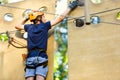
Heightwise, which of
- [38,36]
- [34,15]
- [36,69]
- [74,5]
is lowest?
[36,69]

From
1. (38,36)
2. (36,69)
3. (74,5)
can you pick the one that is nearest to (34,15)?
(38,36)

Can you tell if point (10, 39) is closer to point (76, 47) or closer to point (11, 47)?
point (11, 47)

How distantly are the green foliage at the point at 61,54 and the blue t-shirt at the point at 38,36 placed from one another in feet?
0.40

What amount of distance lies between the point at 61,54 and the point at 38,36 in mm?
307

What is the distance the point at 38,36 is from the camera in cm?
449

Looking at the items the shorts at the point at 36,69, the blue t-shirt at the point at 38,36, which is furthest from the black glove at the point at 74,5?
the shorts at the point at 36,69

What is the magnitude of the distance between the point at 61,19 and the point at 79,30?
226mm

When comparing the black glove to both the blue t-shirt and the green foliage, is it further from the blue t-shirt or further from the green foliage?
the blue t-shirt

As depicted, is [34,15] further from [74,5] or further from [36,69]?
[36,69]

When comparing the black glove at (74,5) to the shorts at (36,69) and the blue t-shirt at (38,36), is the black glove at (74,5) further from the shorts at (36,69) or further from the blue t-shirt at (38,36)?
the shorts at (36,69)

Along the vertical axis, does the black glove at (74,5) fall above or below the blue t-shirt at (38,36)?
above

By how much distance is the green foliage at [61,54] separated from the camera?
436 centimetres

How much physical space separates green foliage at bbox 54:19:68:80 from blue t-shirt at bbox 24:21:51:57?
12 cm

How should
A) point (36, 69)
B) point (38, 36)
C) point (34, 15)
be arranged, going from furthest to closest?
point (34, 15) → point (38, 36) → point (36, 69)
